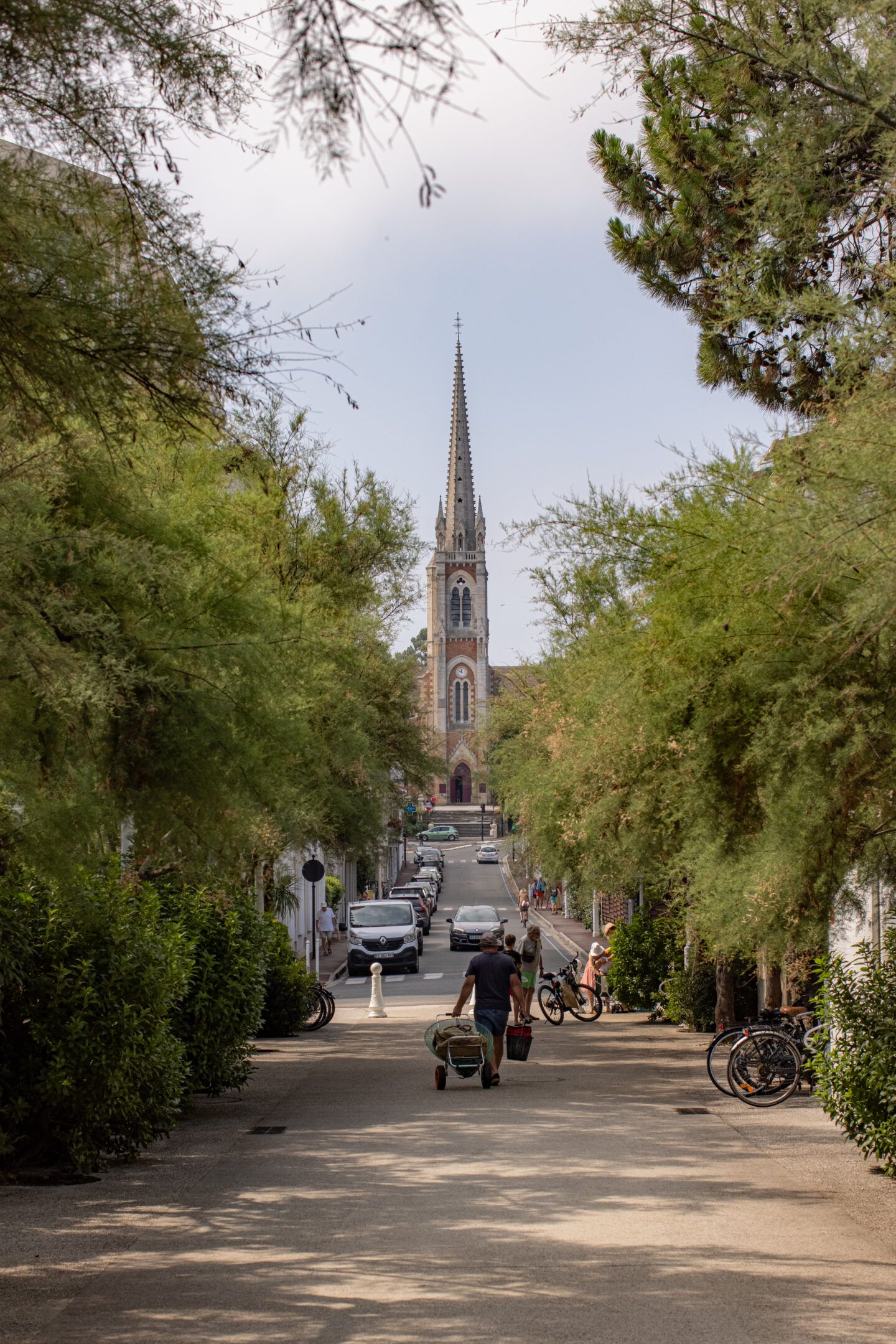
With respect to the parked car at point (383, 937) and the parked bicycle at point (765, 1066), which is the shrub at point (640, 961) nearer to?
the parked bicycle at point (765, 1066)

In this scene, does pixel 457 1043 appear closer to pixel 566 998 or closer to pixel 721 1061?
pixel 721 1061

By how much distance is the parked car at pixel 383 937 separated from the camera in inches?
1484

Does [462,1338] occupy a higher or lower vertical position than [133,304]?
lower

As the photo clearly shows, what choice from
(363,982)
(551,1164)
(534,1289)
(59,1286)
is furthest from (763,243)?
(363,982)

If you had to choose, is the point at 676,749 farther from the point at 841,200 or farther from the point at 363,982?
the point at 363,982

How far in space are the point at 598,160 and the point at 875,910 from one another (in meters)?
8.11

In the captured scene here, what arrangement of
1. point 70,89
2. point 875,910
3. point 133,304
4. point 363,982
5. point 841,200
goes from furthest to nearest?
point 363,982 → point 875,910 → point 841,200 → point 133,304 → point 70,89

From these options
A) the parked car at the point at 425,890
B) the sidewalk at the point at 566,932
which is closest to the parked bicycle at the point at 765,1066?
the sidewalk at the point at 566,932

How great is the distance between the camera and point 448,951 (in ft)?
152

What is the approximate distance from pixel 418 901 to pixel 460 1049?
40880mm

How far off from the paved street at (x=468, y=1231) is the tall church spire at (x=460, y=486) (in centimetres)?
13554

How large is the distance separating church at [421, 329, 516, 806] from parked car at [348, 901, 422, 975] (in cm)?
9891

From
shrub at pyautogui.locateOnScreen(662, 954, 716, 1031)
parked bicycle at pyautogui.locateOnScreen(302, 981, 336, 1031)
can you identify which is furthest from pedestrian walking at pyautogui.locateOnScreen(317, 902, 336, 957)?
shrub at pyautogui.locateOnScreen(662, 954, 716, 1031)

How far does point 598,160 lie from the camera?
49.2ft
